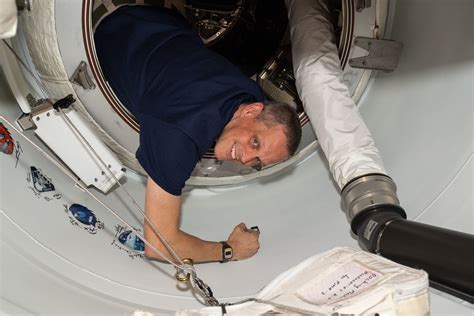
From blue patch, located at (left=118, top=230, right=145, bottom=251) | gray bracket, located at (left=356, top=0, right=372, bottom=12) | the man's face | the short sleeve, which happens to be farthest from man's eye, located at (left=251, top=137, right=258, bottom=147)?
gray bracket, located at (left=356, top=0, right=372, bottom=12)

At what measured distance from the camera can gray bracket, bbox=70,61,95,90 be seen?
1458 mm

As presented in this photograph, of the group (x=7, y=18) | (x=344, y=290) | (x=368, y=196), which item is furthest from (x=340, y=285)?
(x=7, y=18)

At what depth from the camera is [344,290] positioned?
85 centimetres

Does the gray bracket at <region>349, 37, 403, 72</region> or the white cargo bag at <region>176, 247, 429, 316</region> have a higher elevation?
the gray bracket at <region>349, 37, 403, 72</region>

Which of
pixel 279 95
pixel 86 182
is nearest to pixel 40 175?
pixel 86 182

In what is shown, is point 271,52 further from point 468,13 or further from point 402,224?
point 402,224

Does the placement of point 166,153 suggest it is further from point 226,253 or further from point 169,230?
point 226,253

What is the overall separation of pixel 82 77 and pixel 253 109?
44cm

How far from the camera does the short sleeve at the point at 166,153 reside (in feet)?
4.47

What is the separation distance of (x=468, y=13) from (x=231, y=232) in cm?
81

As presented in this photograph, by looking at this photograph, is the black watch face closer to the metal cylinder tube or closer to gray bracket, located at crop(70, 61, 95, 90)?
the metal cylinder tube

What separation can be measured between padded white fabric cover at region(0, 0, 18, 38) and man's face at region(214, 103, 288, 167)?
0.68m

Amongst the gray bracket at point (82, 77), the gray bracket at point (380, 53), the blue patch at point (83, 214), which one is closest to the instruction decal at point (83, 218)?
the blue patch at point (83, 214)

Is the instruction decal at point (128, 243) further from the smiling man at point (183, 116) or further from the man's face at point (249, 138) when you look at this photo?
the man's face at point (249, 138)
